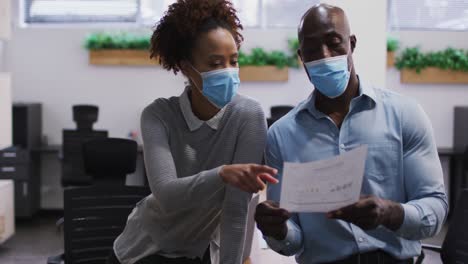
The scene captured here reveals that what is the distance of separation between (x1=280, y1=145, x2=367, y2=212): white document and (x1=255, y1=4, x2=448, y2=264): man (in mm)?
155

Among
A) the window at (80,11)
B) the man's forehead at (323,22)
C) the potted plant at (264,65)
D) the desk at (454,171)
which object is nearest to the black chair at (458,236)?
the man's forehead at (323,22)

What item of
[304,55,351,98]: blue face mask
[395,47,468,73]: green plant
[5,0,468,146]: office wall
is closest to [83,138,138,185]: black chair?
[304,55,351,98]: blue face mask

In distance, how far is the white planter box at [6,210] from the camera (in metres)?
5.65

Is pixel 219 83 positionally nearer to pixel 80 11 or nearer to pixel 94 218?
pixel 94 218

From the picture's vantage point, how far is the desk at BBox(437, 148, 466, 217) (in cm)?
694

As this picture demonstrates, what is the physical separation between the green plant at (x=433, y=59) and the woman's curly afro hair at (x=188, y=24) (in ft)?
18.2

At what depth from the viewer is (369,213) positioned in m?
1.53

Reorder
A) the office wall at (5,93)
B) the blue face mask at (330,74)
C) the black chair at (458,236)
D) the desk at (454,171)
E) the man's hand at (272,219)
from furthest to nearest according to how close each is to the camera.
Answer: the desk at (454,171)
the office wall at (5,93)
the black chair at (458,236)
the blue face mask at (330,74)
the man's hand at (272,219)

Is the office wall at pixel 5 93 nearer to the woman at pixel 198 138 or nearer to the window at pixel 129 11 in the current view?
the window at pixel 129 11

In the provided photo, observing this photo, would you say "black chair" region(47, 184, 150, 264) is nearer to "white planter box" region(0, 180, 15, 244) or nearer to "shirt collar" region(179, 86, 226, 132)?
"shirt collar" region(179, 86, 226, 132)

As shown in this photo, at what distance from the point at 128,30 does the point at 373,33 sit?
353 centimetres

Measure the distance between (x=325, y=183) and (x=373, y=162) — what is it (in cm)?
31

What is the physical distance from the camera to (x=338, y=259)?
1798 mm

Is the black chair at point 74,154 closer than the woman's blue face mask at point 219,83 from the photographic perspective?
No
